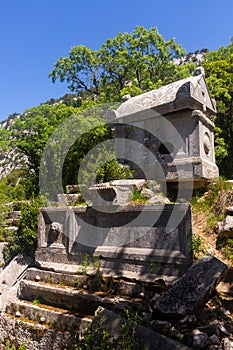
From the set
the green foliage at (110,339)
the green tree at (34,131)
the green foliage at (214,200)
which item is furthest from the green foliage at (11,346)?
the green tree at (34,131)

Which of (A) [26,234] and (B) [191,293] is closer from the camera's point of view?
(B) [191,293]

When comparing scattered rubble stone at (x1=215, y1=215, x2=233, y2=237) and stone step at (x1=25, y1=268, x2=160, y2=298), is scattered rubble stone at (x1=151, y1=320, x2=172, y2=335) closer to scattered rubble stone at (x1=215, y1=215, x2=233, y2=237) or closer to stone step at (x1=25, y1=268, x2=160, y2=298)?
stone step at (x1=25, y1=268, x2=160, y2=298)

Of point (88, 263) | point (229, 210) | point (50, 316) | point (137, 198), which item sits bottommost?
point (50, 316)

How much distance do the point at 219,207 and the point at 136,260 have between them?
7.76 ft

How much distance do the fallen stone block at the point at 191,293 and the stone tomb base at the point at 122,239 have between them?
54 cm

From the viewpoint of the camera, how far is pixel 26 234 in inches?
286

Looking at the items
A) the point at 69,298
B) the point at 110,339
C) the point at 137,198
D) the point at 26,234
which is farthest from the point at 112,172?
the point at 110,339

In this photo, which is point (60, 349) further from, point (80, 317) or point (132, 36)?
point (132, 36)

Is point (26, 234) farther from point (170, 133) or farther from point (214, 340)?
point (214, 340)

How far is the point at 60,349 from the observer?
15.2 feet

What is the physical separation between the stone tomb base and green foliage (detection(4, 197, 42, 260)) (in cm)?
68

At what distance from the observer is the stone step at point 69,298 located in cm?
459

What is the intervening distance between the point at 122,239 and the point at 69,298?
142 cm

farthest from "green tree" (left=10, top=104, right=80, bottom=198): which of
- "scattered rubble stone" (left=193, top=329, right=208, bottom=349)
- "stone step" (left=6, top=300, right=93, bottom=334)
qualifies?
"scattered rubble stone" (left=193, top=329, right=208, bottom=349)
